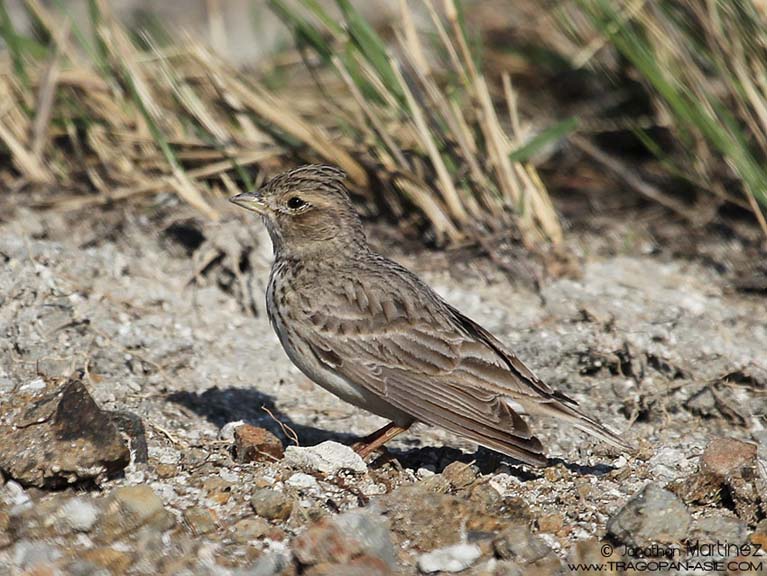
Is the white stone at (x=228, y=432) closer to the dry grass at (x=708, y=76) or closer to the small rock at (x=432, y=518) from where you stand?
the small rock at (x=432, y=518)

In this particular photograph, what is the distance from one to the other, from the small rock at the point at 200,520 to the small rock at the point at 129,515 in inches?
2.9

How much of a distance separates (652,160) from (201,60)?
3029 mm

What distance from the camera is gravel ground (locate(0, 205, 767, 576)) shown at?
3.96 metres

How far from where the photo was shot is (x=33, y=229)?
6297 millimetres

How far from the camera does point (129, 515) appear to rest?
4.03 meters

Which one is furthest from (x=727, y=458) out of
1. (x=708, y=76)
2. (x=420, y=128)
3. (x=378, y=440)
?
(x=708, y=76)

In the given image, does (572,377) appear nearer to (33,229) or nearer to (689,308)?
(689,308)

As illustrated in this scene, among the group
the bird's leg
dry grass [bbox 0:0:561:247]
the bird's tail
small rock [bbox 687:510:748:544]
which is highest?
dry grass [bbox 0:0:561:247]

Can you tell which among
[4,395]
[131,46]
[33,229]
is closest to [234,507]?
[4,395]

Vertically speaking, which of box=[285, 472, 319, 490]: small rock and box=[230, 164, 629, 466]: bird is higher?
box=[230, 164, 629, 466]: bird

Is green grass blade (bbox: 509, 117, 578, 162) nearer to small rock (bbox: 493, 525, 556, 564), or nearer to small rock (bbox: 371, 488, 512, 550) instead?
small rock (bbox: 371, 488, 512, 550)

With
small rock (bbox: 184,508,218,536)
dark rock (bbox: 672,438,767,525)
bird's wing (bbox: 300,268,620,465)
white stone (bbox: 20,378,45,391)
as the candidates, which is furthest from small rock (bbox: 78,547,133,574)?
dark rock (bbox: 672,438,767,525)

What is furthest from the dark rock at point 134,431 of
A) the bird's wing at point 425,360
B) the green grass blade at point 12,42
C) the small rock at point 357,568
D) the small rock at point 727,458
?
the green grass blade at point 12,42

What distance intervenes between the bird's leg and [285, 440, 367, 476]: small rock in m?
0.16
